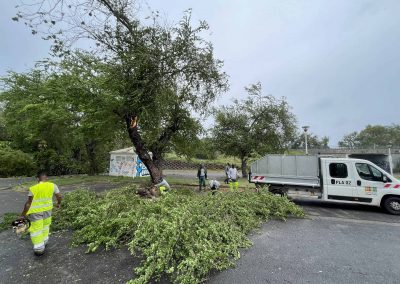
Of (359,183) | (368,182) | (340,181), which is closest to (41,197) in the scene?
(340,181)

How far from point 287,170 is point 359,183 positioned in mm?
2977

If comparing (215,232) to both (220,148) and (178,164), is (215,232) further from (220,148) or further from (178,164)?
(178,164)

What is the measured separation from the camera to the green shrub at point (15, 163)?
23.6 m

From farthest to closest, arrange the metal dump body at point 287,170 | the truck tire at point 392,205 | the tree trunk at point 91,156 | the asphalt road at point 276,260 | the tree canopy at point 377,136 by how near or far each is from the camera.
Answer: the tree canopy at point 377,136 → the tree trunk at point 91,156 → the metal dump body at point 287,170 → the truck tire at point 392,205 → the asphalt road at point 276,260

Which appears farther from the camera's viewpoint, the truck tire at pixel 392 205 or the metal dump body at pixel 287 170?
the metal dump body at pixel 287 170

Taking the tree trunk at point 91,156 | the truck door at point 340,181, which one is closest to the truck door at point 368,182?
the truck door at point 340,181

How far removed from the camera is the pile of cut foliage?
4527mm

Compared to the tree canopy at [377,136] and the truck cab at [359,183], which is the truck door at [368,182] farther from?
the tree canopy at [377,136]

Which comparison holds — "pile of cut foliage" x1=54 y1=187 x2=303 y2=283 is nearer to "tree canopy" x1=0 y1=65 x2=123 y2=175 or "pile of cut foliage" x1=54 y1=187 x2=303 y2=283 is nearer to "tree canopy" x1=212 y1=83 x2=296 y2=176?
"tree canopy" x1=0 y1=65 x2=123 y2=175

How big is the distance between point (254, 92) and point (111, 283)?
76.5ft

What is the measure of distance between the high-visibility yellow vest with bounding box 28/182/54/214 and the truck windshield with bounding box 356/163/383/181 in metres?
11.5

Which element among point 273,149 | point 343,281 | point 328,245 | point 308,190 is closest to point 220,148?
point 273,149

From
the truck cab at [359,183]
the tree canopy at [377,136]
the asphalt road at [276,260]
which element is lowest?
the asphalt road at [276,260]

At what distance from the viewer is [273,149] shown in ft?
77.5
